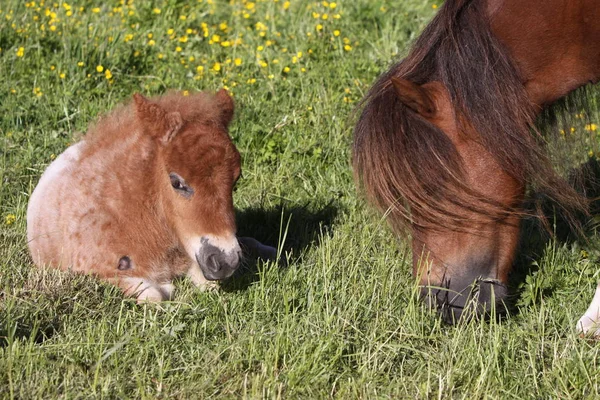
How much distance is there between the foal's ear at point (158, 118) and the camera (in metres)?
3.96

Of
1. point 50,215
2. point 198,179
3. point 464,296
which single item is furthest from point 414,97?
point 50,215

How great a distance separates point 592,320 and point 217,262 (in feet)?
5.61

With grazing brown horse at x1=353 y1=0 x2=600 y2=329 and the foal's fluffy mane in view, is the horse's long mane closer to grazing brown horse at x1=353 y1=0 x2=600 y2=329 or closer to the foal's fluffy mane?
grazing brown horse at x1=353 y1=0 x2=600 y2=329

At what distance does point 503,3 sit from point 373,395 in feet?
5.69

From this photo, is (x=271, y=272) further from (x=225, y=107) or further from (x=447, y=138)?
(x=447, y=138)

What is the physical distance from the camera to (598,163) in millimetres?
4980

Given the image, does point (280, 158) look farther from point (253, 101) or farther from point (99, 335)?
point (99, 335)

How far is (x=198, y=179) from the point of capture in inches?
150

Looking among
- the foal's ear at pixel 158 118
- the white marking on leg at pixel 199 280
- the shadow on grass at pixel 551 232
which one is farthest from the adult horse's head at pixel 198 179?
the shadow on grass at pixel 551 232

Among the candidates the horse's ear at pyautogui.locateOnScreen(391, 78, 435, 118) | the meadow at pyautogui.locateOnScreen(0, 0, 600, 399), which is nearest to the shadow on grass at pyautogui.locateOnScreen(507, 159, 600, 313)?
the meadow at pyautogui.locateOnScreen(0, 0, 600, 399)

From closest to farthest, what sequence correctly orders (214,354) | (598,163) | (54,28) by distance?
(214,354) < (598,163) < (54,28)

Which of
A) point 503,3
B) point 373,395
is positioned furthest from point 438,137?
point 373,395

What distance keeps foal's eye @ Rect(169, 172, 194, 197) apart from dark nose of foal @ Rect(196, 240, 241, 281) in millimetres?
241

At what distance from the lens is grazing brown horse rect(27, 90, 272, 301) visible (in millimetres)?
3832
